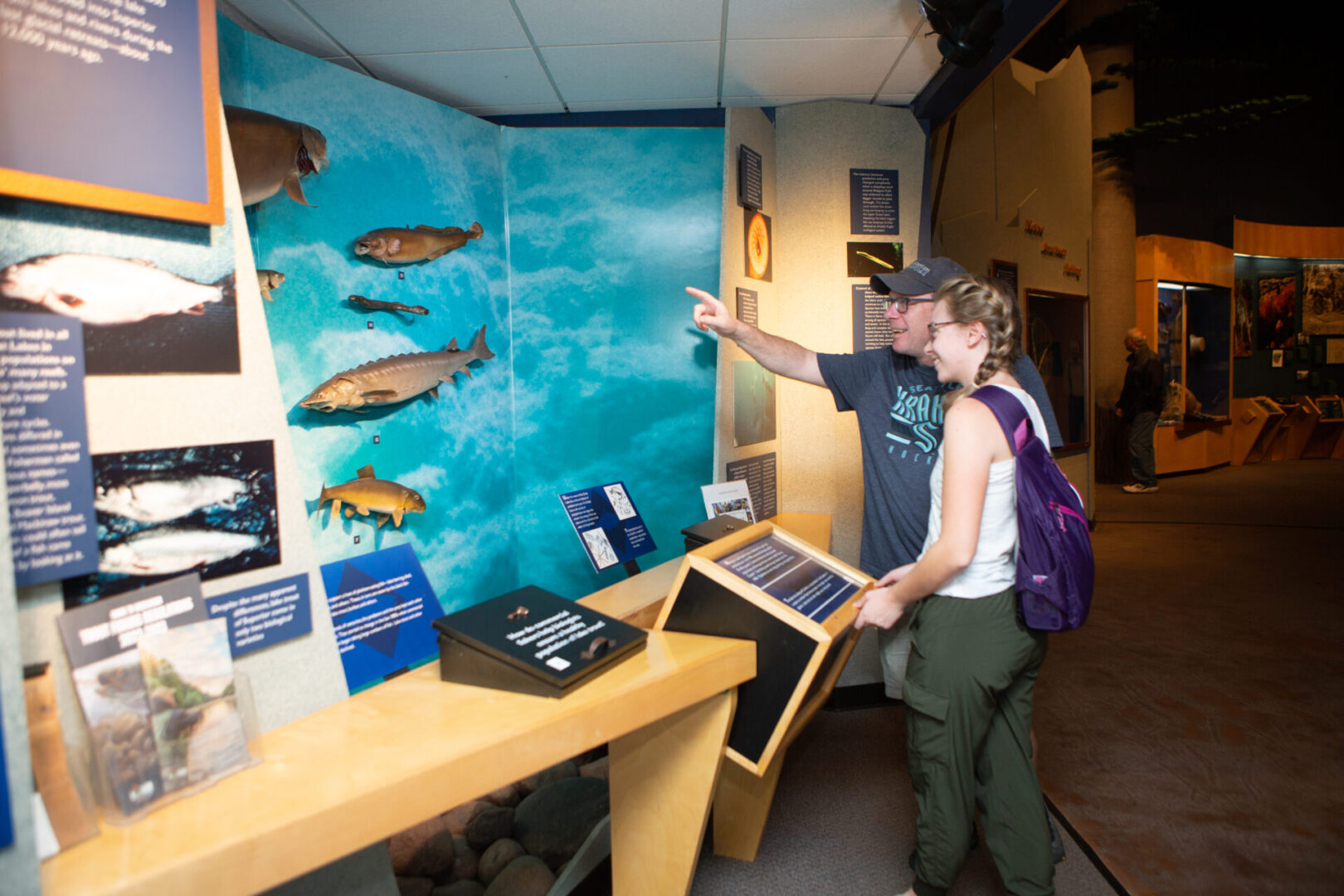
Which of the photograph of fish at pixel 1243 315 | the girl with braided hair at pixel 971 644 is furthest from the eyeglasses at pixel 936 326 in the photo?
the photograph of fish at pixel 1243 315

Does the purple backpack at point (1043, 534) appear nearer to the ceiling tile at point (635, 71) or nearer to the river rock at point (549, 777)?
the river rock at point (549, 777)

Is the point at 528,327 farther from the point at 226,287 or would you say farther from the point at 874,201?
the point at 226,287

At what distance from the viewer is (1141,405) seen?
8.74 m

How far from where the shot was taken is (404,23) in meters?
2.54

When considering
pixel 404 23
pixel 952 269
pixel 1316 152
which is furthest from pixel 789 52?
pixel 1316 152

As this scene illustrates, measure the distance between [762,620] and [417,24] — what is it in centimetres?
238

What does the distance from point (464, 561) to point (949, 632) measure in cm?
215

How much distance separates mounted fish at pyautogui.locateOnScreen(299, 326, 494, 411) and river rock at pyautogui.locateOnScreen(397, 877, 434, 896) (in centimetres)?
158

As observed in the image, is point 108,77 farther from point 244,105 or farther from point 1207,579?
point 1207,579

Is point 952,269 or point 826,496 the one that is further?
point 826,496

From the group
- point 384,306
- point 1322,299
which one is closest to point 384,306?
point 384,306

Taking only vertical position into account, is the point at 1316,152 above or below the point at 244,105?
above

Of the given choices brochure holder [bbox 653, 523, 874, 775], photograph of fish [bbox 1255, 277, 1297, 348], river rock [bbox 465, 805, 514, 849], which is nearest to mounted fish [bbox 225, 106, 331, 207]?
brochure holder [bbox 653, 523, 874, 775]

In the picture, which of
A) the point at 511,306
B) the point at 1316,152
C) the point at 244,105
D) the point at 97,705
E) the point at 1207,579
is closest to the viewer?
the point at 97,705
